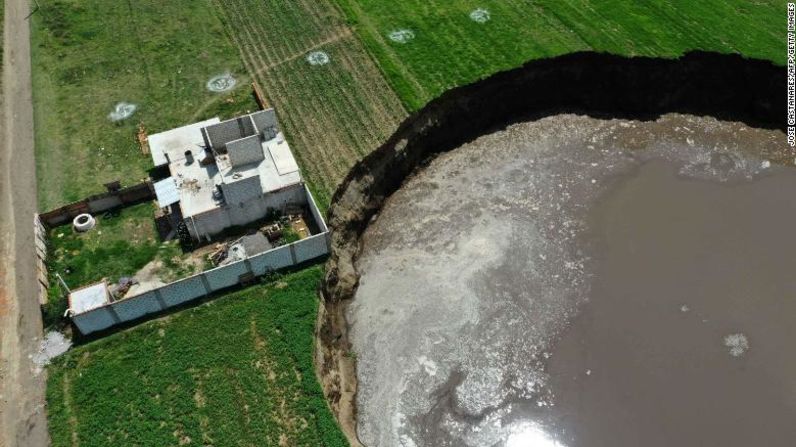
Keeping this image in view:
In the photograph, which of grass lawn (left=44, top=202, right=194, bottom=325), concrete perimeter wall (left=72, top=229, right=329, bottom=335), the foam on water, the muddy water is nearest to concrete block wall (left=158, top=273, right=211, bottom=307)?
concrete perimeter wall (left=72, top=229, right=329, bottom=335)

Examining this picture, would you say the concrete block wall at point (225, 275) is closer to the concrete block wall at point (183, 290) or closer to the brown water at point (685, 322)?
the concrete block wall at point (183, 290)

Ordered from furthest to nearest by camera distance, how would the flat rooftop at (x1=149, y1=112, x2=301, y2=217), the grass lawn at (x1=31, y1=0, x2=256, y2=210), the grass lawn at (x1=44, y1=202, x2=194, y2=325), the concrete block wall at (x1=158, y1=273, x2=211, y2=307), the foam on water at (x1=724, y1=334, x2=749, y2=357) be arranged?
1. the grass lawn at (x1=31, y1=0, x2=256, y2=210)
2. the flat rooftop at (x1=149, y1=112, x2=301, y2=217)
3. the grass lawn at (x1=44, y1=202, x2=194, y2=325)
4. the foam on water at (x1=724, y1=334, x2=749, y2=357)
5. the concrete block wall at (x1=158, y1=273, x2=211, y2=307)

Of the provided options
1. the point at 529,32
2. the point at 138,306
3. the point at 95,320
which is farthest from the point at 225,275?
the point at 529,32

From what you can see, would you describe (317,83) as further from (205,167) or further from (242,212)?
(242,212)

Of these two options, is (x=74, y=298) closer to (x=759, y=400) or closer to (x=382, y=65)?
(x=382, y=65)

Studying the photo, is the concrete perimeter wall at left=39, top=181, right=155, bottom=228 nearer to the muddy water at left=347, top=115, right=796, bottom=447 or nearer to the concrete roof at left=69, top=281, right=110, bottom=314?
the concrete roof at left=69, top=281, right=110, bottom=314
